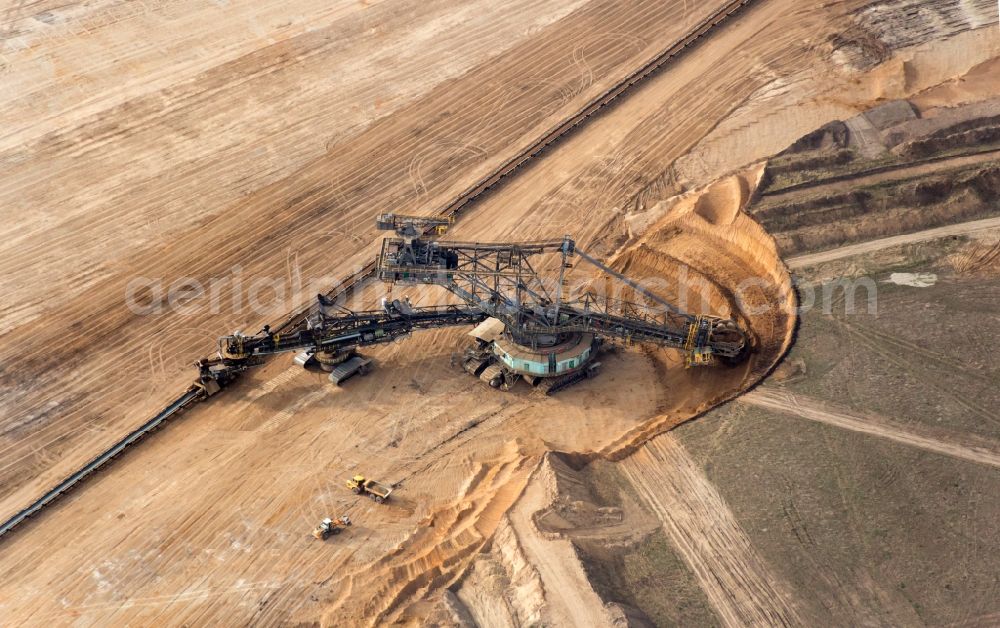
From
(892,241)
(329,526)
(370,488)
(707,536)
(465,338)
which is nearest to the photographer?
(707,536)

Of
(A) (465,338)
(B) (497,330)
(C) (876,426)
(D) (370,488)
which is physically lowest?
(C) (876,426)

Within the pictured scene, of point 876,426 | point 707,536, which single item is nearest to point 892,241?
point 876,426

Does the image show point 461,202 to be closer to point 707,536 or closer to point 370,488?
point 370,488

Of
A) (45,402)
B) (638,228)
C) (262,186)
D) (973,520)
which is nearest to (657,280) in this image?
(638,228)

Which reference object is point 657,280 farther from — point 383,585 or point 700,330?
point 383,585

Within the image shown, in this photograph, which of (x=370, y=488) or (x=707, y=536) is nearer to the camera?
(x=707, y=536)

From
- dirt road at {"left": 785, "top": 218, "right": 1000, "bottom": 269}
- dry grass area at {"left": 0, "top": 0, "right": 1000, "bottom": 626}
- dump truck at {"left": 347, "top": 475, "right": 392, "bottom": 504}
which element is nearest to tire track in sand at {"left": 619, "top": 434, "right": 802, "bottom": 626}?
dry grass area at {"left": 0, "top": 0, "right": 1000, "bottom": 626}
